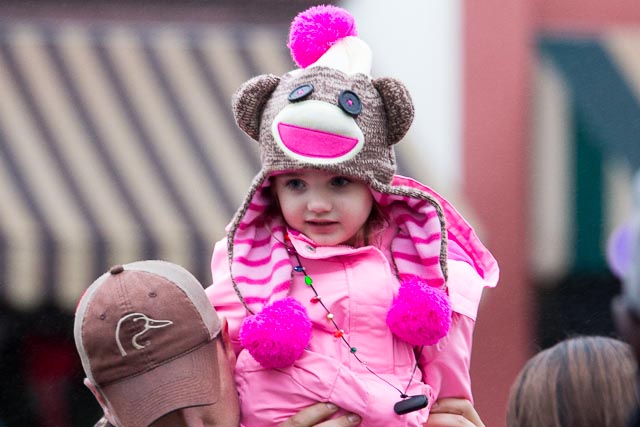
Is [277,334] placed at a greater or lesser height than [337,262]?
lesser

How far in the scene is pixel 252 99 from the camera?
2.64 meters

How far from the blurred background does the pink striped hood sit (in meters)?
4.52

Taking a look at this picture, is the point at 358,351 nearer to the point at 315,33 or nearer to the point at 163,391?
the point at 163,391

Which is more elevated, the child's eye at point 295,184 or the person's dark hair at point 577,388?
the child's eye at point 295,184

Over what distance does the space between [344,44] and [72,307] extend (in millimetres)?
4948

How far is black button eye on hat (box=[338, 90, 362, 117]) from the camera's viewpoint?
255 cm

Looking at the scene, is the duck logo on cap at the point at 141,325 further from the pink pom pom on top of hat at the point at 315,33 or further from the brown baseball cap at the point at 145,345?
the pink pom pom on top of hat at the point at 315,33

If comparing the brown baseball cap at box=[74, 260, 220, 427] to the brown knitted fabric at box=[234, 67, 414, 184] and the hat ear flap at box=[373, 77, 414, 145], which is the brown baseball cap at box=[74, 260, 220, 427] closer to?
the brown knitted fabric at box=[234, 67, 414, 184]

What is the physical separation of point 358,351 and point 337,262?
0.21 metres

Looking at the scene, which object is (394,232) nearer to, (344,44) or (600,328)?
(344,44)

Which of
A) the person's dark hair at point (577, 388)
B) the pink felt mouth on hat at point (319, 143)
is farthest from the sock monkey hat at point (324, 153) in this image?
the person's dark hair at point (577, 388)

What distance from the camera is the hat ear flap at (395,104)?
8.55 ft

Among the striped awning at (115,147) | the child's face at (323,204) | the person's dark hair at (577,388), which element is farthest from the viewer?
the striped awning at (115,147)

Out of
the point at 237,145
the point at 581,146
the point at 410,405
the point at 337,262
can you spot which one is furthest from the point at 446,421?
the point at 581,146
